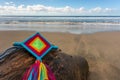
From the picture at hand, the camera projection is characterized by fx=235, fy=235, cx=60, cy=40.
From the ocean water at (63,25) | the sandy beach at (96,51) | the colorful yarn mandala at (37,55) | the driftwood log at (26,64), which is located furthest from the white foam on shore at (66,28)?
the colorful yarn mandala at (37,55)

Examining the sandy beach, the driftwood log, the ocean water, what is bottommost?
the ocean water

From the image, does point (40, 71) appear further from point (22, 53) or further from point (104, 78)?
point (104, 78)

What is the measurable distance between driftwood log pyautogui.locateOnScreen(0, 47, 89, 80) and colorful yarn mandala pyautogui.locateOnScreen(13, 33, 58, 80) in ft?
0.28

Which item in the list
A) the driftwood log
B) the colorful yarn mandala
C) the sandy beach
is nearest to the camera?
the colorful yarn mandala

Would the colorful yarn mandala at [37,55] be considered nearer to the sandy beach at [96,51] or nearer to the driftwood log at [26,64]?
the driftwood log at [26,64]

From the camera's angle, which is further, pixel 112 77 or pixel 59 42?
pixel 59 42

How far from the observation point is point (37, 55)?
8.11 ft

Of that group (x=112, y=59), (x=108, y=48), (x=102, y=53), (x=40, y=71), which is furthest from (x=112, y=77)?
(x=40, y=71)

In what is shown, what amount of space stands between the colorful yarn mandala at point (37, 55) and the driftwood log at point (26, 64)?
3.4 inches

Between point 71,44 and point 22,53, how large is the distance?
366 centimetres

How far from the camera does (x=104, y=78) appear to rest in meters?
4.24

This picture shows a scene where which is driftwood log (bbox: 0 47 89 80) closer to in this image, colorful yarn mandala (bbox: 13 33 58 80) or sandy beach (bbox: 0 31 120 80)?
colorful yarn mandala (bbox: 13 33 58 80)

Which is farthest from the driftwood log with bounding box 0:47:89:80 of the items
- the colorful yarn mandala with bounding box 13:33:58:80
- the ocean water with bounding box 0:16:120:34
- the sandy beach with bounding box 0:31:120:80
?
the ocean water with bounding box 0:16:120:34

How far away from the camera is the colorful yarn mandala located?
225 centimetres
